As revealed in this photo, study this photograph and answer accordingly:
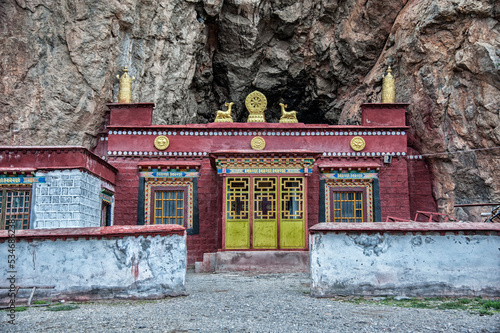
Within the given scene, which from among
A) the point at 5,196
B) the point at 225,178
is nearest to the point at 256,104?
the point at 225,178

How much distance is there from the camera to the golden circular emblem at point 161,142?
53.6 feet

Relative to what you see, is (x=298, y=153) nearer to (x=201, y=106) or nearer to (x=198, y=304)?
(x=198, y=304)

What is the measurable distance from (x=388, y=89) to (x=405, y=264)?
34.4 feet

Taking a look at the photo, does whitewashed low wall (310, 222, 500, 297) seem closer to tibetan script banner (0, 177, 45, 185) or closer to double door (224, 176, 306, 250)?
double door (224, 176, 306, 250)

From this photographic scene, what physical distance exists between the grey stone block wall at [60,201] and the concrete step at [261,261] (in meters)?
3.57

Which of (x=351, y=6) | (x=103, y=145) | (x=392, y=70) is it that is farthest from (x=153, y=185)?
(x=351, y=6)

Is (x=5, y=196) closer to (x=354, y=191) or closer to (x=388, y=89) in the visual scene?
(x=354, y=191)

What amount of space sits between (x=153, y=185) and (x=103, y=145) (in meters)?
2.65

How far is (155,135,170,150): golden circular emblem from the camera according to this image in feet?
53.6

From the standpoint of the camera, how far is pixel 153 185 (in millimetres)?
15875

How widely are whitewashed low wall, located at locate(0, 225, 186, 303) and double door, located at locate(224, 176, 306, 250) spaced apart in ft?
18.2

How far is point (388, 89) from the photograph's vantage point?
18.0 meters

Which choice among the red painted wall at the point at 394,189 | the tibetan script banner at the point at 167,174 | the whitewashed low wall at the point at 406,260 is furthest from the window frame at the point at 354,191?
the whitewashed low wall at the point at 406,260

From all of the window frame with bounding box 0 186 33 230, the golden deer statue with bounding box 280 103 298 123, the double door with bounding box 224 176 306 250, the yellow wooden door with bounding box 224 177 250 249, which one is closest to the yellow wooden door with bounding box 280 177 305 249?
the double door with bounding box 224 176 306 250
